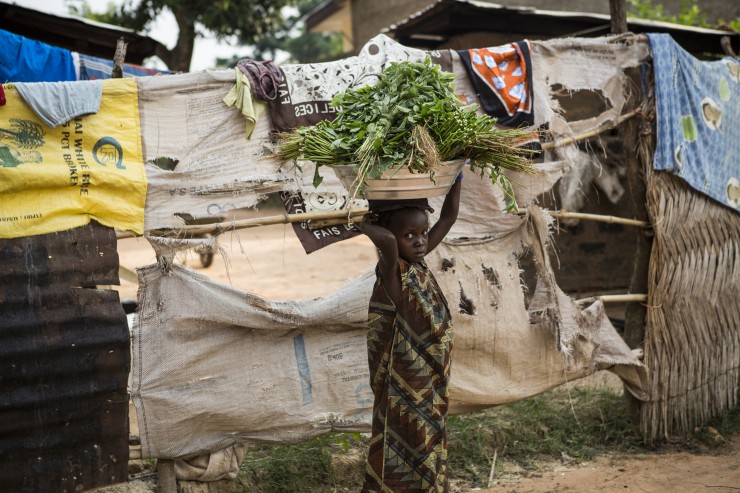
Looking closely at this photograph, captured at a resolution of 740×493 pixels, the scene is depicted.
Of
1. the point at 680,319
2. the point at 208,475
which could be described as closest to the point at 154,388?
the point at 208,475

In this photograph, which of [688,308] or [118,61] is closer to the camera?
[118,61]

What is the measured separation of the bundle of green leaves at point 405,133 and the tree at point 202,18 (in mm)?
11160

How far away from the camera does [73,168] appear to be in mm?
3061

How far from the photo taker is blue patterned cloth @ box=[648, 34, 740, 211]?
4281 millimetres

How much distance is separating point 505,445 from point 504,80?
7.04ft

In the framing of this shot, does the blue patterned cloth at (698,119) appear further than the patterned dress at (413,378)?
Yes

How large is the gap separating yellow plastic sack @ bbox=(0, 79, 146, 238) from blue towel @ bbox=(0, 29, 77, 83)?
226 cm

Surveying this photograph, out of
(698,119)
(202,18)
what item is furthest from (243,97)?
(202,18)

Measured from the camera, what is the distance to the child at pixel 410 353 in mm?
2844

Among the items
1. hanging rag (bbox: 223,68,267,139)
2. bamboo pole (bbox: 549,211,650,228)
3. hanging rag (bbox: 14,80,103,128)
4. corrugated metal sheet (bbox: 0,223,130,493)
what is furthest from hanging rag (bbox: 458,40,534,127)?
corrugated metal sheet (bbox: 0,223,130,493)

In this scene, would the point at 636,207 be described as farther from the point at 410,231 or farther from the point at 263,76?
the point at 263,76

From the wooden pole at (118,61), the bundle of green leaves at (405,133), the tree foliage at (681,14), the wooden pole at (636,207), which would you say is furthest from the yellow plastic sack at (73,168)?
the tree foliage at (681,14)

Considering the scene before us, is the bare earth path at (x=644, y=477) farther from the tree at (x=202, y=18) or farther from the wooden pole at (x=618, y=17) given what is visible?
the tree at (x=202, y=18)

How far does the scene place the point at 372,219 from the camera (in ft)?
9.51
